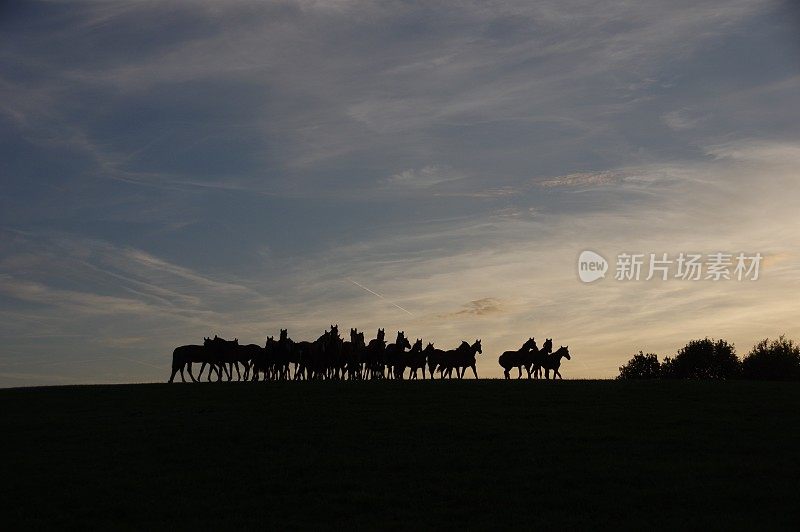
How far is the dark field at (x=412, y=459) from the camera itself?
63.0 feet

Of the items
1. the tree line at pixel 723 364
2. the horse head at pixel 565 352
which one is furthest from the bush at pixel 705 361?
the horse head at pixel 565 352

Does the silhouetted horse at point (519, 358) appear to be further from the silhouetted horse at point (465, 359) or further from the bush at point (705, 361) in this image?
the bush at point (705, 361)

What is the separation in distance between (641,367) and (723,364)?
1262 cm

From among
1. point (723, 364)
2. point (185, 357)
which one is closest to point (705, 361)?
point (723, 364)

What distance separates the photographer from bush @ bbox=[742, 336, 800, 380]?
7694 cm

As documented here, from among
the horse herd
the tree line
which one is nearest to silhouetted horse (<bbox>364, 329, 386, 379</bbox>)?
the horse herd

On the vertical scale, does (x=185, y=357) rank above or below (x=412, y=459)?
above

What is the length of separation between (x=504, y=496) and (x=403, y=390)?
17690mm

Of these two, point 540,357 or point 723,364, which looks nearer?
point 540,357

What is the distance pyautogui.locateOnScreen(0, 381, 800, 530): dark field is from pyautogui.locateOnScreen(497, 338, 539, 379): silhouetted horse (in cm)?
1497

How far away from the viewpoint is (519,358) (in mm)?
52500

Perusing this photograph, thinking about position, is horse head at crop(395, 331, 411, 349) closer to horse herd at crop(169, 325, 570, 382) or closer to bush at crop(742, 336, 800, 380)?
horse herd at crop(169, 325, 570, 382)

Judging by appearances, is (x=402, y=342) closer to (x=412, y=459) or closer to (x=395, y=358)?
(x=395, y=358)

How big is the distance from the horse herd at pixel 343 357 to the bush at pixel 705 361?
38670 mm
